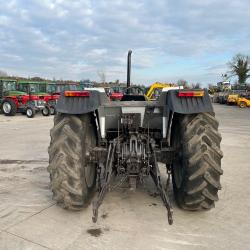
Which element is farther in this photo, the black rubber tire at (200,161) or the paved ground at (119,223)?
the black rubber tire at (200,161)

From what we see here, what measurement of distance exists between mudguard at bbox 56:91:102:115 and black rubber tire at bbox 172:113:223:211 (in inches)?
42.7

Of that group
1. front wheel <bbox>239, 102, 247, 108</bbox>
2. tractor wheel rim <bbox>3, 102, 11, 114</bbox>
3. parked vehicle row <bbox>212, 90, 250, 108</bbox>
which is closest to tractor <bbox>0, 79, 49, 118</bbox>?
tractor wheel rim <bbox>3, 102, 11, 114</bbox>

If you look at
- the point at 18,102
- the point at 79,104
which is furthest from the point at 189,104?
the point at 18,102

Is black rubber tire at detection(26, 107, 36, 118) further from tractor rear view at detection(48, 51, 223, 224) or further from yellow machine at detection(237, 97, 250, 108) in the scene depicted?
yellow machine at detection(237, 97, 250, 108)

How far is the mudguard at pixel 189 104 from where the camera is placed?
12.0ft

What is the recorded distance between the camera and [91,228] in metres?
3.60

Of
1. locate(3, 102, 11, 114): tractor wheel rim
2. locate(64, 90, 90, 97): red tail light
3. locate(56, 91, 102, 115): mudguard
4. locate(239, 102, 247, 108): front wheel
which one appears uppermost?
locate(64, 90, 90, 97): red tail light

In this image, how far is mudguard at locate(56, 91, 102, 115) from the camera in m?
3.71

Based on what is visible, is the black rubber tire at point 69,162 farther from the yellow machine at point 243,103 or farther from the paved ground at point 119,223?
the yellow machine at point 243,103

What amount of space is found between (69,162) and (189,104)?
1.56m

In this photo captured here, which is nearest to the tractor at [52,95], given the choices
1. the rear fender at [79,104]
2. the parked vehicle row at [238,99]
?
the rear fender at [79,104]

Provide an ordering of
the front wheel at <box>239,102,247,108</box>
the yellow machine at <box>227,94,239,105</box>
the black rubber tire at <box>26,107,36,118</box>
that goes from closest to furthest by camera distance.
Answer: the black rubber tire at <box>26,107,36,118</box>
the front wheel at <box>239,102,247,108</box>
the yellow machine at <box>227,94,239,105</box>

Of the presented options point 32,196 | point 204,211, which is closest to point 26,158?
point 32,196

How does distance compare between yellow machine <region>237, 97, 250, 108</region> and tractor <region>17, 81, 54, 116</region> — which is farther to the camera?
yellow machine <region>237, 97, 250, 108</region>
